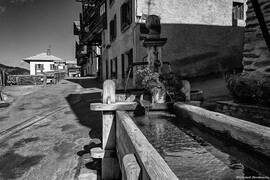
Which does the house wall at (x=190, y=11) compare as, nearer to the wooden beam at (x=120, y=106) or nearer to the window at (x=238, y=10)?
the window at (x=238, y=10)

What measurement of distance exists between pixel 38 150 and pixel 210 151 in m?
4.35

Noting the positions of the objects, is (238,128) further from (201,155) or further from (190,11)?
(190,11)

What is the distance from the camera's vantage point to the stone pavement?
14.5 ft

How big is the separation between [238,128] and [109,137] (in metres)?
2.30

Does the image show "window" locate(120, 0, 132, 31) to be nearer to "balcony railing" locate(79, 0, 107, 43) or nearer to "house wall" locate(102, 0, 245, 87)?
"house wall" locate(102, 0, 245, 87)

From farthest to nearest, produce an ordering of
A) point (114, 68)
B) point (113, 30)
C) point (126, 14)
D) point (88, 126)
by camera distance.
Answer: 1. point (114, 68)
2. point (113, 30)
3. point (126, 14)
4. point (88, 126)

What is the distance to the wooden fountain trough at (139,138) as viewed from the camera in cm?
179

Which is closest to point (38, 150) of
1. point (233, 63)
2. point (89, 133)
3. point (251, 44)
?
point (89, 133)

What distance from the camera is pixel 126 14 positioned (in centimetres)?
1235

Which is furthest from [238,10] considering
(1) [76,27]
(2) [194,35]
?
(1) [76,27]

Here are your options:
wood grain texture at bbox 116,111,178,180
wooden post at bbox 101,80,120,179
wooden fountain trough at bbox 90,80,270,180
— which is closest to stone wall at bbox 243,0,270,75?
wooden fountain trough at bbox 90,80,270,180

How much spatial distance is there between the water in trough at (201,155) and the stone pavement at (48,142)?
6.45ft

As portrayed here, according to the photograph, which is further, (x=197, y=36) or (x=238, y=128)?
(x=197, y=36)

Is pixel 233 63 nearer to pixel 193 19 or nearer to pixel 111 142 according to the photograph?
pixel 193 19
